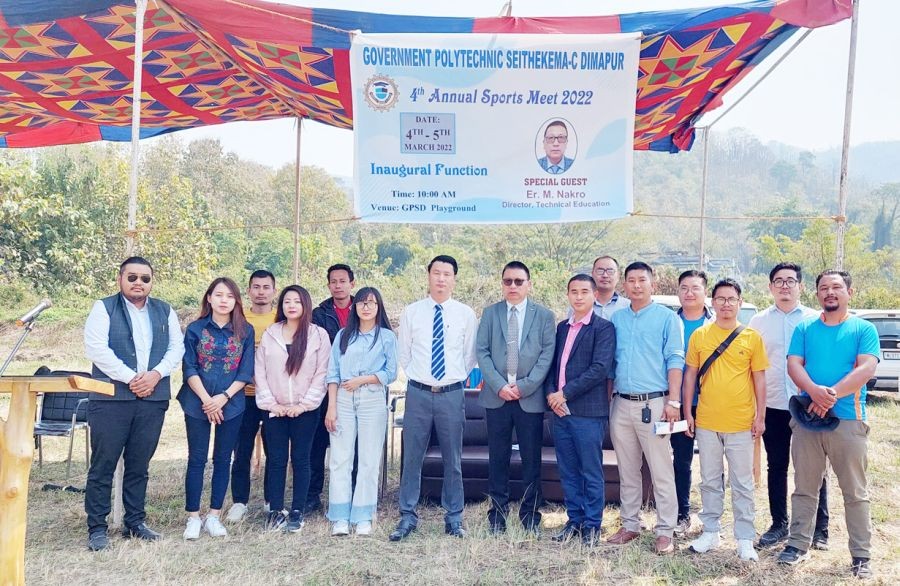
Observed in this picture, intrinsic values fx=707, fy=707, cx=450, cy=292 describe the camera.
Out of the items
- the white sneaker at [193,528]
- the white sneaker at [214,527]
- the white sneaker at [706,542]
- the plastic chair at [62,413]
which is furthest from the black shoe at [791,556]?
the plastic chair at [62,413]

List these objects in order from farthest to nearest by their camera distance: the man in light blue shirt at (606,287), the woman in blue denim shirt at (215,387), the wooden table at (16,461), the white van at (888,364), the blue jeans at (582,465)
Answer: the white van at (888,364), the man in light blue shirt at (606,287), the woman in blue denim shirt at (215,387), the blue jeans at (582,465), the wooden table at (16,461)

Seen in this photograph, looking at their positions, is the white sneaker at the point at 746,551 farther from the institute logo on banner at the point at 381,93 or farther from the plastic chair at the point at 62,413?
the plastic chair at the point at 62,413

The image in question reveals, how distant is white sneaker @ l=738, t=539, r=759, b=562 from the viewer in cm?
400

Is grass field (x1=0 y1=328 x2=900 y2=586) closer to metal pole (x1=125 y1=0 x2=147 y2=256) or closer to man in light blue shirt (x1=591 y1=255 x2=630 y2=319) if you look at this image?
man in light blue shirt (x1=591 y1=255 x2=630 y2=319)

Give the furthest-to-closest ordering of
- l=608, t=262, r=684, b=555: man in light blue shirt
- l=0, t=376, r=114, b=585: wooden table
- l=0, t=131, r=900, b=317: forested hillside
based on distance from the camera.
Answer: l=0, t=131, r=900, b=317: forested hillside, l=608, t=262, r=684, b=555: man in light blue shirt, l=0, t=376, r=114, b=585: wooden table

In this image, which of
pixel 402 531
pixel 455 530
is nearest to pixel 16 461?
pixel 402 531

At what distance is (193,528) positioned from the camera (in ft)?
14.3

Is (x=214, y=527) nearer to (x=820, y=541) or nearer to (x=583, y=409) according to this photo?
(x=583, y=409)

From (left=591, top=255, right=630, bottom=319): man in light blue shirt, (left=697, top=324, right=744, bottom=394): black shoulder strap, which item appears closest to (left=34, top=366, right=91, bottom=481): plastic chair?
(left=591, top=255, right=630, bottom=319): man in light blue shirt

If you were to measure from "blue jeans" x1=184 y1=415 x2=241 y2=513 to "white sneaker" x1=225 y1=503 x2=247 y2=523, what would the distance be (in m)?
0.18

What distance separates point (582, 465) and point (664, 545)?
25.5 inches

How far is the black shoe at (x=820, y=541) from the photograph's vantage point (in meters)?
4.23

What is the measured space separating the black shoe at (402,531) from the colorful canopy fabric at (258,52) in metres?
3.05

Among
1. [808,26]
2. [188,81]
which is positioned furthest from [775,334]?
[188,81]
